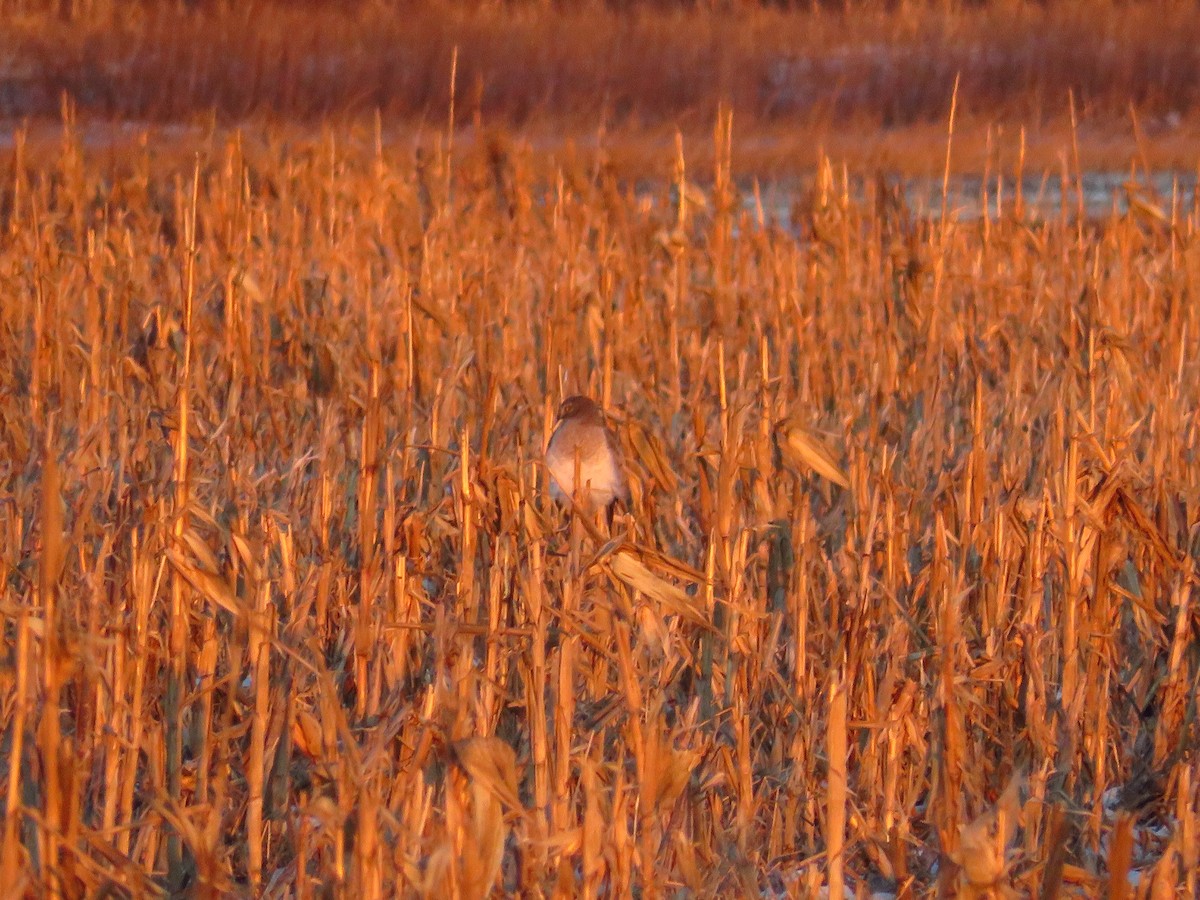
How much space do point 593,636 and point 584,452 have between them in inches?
12.1

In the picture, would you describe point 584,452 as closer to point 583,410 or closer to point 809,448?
point 583,410

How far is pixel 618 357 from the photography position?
3.05 metres

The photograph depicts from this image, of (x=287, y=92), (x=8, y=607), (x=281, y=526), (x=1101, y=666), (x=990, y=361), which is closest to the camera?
(x=8, y=607)

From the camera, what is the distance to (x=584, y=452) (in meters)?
1.69

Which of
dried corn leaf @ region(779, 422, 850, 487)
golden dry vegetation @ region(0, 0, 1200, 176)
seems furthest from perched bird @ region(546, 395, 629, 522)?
golden dry vegetation @ region(0, 0, 1200, 176)

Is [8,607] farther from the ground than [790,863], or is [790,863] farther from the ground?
[8,607]

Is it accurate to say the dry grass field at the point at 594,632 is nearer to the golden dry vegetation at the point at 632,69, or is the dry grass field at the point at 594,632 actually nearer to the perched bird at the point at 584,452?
the perched bird at the point at 584,452

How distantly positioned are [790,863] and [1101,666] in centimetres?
56

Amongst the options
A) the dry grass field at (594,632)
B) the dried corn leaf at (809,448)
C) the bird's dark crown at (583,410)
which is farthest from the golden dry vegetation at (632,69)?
the dried corn leaf at (809,448)

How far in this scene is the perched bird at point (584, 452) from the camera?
1.69 m

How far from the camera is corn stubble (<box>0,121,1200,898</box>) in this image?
119 centimetres

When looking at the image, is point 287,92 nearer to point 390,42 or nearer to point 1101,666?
point 390,42

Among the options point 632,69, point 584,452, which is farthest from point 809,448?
point 632,69

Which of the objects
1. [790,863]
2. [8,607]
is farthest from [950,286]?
[8,607]
